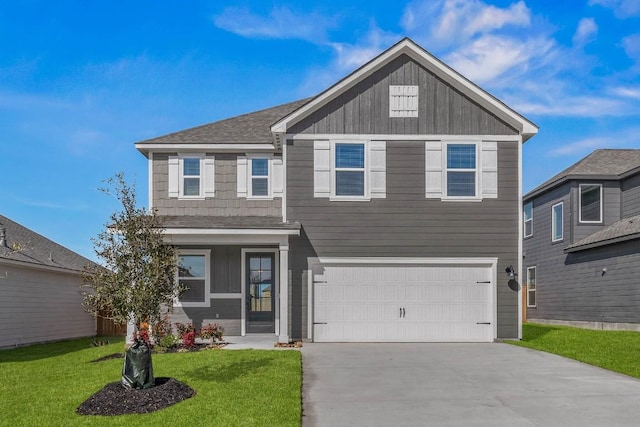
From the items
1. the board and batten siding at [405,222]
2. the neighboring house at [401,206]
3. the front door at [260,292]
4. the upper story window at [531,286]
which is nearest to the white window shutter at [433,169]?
the neighboring house at [401,206]

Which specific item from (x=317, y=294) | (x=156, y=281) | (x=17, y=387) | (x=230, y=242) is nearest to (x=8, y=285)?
(x=230, y=242)

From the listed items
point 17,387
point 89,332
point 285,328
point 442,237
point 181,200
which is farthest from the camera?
point 89,332

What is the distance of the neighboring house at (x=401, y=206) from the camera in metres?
15.6

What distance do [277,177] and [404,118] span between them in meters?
3.85

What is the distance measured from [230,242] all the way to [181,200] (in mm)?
2536

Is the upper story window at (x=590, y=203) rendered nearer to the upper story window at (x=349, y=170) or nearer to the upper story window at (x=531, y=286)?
the upper story window at (x=531, y=286)

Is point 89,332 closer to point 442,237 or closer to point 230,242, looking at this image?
point 230,242

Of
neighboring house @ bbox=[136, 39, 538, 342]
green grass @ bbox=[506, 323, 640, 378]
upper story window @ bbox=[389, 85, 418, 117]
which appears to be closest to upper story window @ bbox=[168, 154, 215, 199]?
neighboring house @ bbox=[136, 39, 538, 342]

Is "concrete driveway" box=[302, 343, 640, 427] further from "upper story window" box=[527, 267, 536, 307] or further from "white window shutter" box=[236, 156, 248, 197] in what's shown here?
"upper story window" box=[527, 267, 536, 307]

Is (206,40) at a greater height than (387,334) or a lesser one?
greater

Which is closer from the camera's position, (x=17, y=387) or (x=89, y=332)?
(x=17, y=387)

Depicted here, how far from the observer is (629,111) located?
22.3 meters

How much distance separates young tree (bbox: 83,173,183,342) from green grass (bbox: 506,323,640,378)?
8201 millimetres

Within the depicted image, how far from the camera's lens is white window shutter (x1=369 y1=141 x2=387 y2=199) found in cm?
1569
